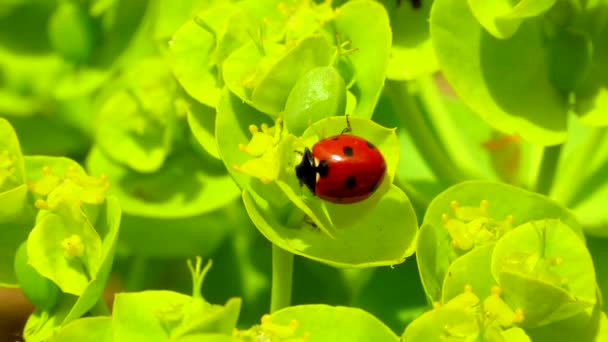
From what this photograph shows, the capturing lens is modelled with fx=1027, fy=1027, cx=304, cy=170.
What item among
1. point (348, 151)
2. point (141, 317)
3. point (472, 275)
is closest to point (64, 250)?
point (141, 317)

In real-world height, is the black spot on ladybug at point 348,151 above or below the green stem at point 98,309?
above

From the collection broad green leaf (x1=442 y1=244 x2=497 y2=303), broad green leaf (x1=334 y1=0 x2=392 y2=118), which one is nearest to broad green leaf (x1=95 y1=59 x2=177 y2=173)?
broad green leaf (x1=334 y1=0 x2=392 y2=118)

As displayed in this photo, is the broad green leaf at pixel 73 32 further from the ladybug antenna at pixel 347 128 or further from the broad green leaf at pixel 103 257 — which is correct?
the ladybug antenna at pixel 347 128

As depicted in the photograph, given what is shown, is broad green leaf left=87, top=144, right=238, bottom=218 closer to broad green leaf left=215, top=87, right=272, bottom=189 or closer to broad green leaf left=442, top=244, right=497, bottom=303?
broad green leaf left=215, top=87, right=272, bottom=189

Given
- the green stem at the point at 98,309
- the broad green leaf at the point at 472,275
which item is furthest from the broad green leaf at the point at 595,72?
the green stem at the point at 98,309

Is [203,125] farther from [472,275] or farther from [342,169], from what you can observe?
[472,275]
